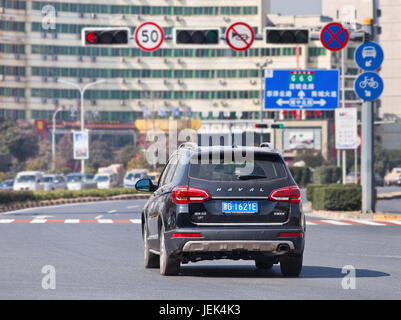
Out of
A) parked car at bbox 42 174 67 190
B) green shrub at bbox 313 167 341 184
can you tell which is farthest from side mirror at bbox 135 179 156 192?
green shrub at bbox 313 167 341 184

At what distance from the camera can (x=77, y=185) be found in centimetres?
7625

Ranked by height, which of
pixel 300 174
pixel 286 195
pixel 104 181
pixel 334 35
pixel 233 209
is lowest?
pixel 104 181

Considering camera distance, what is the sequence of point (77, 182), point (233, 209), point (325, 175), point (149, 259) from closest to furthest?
point (233, 209)
point (149, 259)
point (77, 182)
point (325, 175)

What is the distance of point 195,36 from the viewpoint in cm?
3344

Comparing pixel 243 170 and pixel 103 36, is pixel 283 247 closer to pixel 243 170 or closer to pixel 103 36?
pixel 243 170

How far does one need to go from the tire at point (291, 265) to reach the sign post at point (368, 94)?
787 inches

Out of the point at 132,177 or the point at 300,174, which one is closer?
the point at 132,177


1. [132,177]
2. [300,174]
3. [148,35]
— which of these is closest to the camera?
[148,35]

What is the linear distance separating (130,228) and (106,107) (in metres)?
107

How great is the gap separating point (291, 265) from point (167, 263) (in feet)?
5.47

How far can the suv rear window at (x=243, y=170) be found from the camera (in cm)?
1349

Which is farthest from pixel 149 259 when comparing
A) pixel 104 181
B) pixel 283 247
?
pixel 104 181

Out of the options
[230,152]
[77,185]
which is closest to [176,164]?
[230,152]

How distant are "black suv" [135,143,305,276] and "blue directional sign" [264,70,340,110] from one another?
113ft
